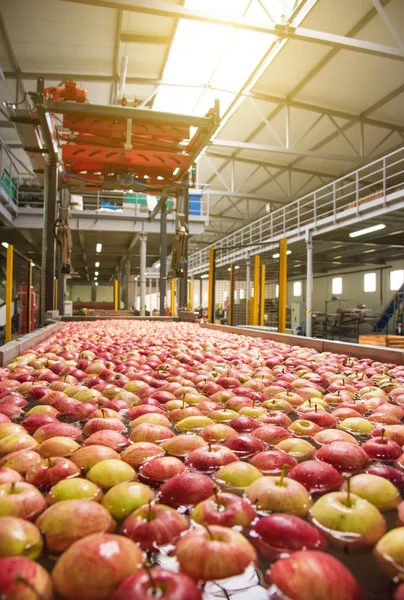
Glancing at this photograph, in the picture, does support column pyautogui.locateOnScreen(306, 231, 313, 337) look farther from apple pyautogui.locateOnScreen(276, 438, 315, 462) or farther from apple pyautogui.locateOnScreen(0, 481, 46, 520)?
apple pyautogui.locateOnScreen(0, 481, 46, 520)

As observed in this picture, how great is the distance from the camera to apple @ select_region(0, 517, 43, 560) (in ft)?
2.15

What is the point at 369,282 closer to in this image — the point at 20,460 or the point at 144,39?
the point at 144,39

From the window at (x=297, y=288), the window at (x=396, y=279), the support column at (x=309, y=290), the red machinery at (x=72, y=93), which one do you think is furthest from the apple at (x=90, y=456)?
the window at (x=297, y=288)

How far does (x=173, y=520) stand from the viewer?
740mm

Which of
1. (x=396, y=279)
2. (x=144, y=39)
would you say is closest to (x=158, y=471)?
(x=144, y=39)

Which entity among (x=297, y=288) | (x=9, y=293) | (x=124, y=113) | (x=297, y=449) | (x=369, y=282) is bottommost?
(x=297, y=449)

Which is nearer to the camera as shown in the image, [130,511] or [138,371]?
[130,511]

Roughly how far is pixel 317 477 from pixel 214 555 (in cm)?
43

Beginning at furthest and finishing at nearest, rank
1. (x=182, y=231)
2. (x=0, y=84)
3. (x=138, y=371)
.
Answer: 1. (x=0, y=84)
2. (x=182, y=231)
3. (x=138, y=371)

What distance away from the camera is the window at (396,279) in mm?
19742

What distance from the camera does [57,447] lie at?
3.80 ft

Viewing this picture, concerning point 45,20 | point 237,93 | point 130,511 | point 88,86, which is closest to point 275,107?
point 237,93

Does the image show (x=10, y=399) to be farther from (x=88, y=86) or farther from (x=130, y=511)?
(x=88, y=86)

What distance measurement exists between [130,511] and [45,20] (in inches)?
498
